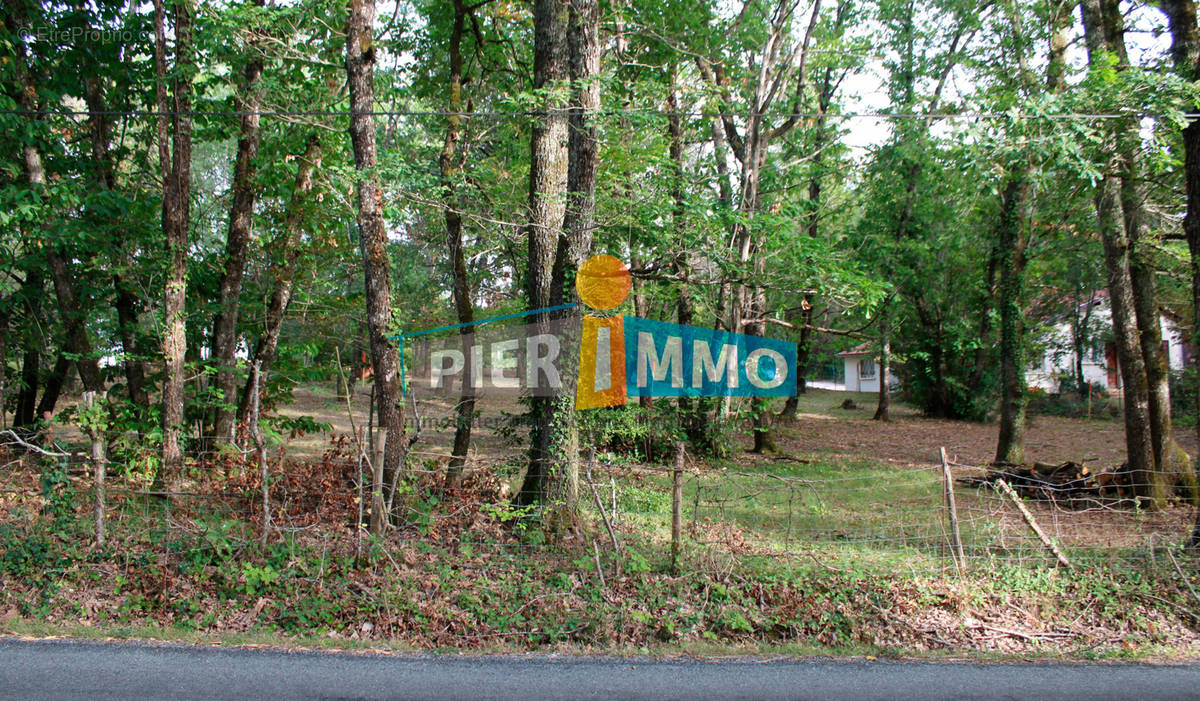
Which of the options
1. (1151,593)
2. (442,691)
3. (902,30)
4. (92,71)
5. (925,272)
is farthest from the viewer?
(925,272)

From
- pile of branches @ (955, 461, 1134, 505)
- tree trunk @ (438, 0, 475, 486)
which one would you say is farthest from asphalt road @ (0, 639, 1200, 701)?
pile of branches @ (955, 461, 1134, 505)

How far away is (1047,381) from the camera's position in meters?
30.3

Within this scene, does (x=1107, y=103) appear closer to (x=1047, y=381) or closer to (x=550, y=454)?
(x=550, y=454)

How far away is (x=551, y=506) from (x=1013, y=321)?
11225 mm

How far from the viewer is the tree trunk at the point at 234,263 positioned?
10969 millimetres

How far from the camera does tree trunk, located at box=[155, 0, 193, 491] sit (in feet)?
30.0

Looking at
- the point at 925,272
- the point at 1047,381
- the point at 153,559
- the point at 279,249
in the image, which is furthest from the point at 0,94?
the point at 1047,381

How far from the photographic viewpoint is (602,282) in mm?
8594

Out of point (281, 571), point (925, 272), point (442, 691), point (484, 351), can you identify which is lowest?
point (442, 691)

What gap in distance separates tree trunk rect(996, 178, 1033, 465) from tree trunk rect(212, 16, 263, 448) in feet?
45.2

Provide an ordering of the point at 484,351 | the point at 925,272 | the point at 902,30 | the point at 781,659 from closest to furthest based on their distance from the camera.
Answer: the point at 781,659, the point at 484,351, the point at 902,30, the point at 925,272

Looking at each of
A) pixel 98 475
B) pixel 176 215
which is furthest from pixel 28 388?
pixel 98 475

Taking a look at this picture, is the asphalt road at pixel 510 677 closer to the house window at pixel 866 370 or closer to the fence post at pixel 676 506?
the fence post at pixel 676 506

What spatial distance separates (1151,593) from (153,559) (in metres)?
9.13
